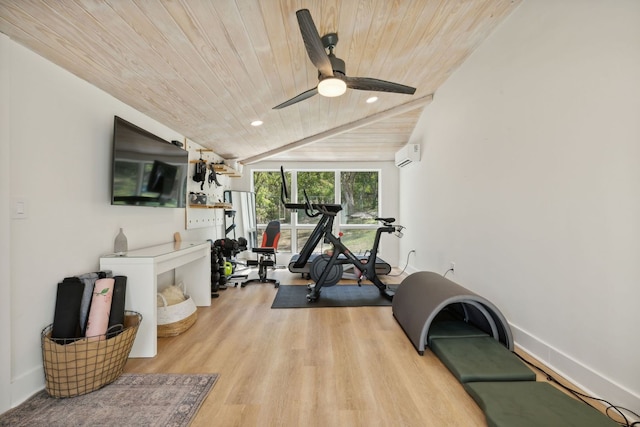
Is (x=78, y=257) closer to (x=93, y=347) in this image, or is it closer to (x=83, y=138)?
(x=93, y=347)

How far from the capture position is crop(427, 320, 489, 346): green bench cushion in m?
2.17

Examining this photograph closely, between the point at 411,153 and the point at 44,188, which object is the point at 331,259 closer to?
the point at 411,153

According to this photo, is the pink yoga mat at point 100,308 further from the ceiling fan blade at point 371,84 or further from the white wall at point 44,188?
the ceiling fan blade at point 371,84

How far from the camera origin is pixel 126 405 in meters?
1.55

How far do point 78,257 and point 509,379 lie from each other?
311 centimetres

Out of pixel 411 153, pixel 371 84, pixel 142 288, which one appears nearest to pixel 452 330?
pixel 371 84

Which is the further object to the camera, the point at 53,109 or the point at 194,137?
the point at 194,137

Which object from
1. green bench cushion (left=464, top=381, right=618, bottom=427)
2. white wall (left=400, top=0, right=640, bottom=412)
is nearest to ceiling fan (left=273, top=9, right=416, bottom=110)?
white wall (left=400, top=0, right=640, bottom=412)

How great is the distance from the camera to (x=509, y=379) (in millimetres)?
1685

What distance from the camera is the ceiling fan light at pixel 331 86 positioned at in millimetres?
2029

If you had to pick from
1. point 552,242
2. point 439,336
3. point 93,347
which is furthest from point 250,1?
point 439,336

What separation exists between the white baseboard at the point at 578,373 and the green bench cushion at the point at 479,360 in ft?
0.94

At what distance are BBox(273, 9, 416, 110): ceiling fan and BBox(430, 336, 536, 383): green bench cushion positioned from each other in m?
2.21

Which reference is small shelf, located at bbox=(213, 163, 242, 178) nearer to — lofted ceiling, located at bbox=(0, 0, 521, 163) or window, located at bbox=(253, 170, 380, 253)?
lofted ceiling, located at bbox=(0, 0, 521, 163)
